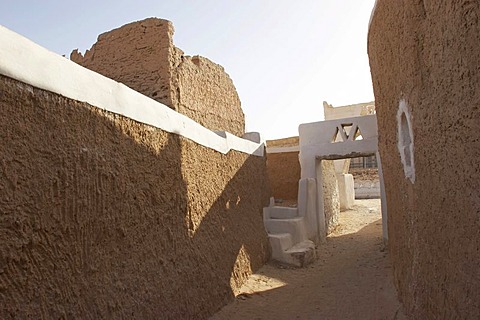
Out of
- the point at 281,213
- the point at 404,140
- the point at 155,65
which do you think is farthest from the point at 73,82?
the point at 281,213

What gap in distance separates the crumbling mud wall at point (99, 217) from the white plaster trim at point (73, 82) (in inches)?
2.7

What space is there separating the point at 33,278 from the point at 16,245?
0.22m

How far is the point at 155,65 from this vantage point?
5812 mm

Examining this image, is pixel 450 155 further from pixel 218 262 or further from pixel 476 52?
pixel 218 262

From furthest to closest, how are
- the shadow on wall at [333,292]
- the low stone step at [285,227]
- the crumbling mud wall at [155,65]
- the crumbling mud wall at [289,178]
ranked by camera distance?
the crumbling mud wall at [289,178]
the low stone step at [285,227]
the crumbling mud wall at [155,65]
the shadow on wall at [333,292]

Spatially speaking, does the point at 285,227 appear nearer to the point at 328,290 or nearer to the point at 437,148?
the point at 328,290

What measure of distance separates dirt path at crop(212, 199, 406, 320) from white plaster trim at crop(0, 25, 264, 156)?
2340mm

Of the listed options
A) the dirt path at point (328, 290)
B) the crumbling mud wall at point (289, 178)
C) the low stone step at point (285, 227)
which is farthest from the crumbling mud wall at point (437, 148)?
the crumbling mud wall at point (289, 178)

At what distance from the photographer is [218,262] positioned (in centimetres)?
472

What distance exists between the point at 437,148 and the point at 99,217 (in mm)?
2411

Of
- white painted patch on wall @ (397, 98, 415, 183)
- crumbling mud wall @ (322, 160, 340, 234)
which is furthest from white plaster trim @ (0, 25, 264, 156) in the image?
crumbling mud wall @ (322, 160, 340, 234)

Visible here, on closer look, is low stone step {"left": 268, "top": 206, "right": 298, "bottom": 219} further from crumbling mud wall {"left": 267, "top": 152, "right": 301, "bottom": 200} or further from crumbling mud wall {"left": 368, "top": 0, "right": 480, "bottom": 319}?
crumbling mud wall {"left": 368, "top": 0, "right": 480, "bottom": 319}

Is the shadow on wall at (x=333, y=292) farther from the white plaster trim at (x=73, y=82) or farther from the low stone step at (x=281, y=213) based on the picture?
the white plaster trim at (x=73, y=82)

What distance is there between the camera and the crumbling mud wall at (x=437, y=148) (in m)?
1.90
